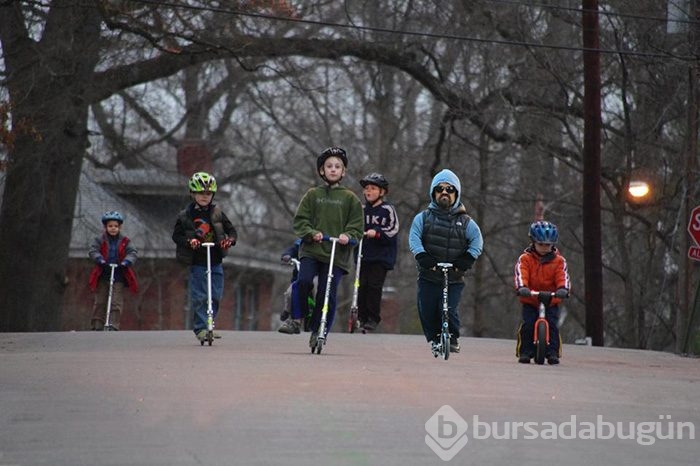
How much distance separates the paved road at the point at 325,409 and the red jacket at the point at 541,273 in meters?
0.84

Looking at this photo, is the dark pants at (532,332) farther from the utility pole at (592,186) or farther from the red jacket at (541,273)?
the utility pole at (592,186)

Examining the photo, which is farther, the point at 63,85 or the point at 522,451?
the point at 63,85

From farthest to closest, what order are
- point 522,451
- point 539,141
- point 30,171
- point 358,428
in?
point 539,141 → point 30,171 → point 358,428 → point 522,451

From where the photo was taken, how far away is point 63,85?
32562mm

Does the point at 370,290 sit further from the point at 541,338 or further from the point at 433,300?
the point at 433,300

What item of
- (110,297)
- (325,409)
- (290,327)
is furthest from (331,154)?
(110,297)

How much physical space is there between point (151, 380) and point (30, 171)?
66.3 ft

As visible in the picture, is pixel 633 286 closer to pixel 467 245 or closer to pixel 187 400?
pixel 467 245

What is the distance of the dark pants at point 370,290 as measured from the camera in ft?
78.3

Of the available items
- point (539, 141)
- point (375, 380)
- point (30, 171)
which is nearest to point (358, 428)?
point (375, 380)

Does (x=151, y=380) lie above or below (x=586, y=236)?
below

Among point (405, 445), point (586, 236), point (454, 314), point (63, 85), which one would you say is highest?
point (63, 85)

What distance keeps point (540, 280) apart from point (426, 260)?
1.57m

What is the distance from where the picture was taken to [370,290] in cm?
2394
